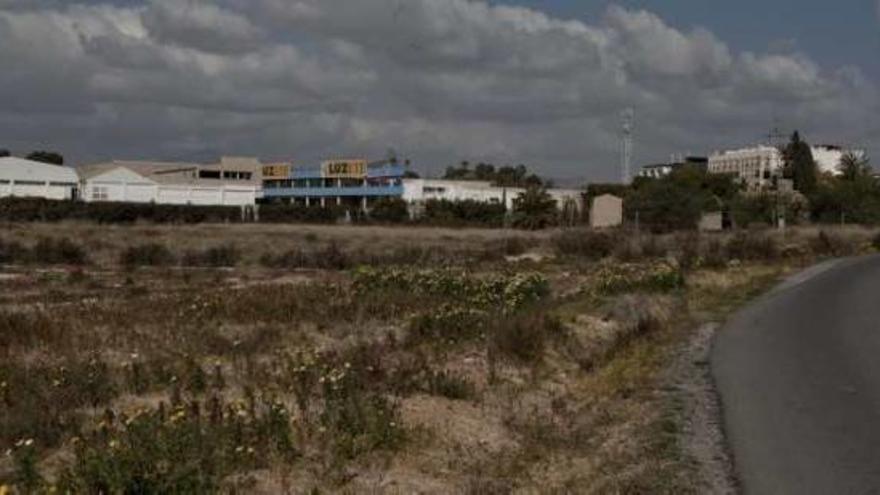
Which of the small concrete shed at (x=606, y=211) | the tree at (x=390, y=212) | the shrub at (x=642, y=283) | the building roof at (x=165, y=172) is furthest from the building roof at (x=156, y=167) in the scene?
the shrub at (x=642, y=283)

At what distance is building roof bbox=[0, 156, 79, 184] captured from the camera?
13662 centimetres

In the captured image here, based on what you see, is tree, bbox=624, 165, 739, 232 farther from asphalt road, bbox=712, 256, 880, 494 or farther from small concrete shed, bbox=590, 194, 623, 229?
asphalt road, bbox=712, 256, 880, 494

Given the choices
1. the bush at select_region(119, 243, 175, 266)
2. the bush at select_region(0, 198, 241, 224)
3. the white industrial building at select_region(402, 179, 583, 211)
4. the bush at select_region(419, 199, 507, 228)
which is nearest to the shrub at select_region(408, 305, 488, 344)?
the bush at select_region(119, 243, 175, 266)

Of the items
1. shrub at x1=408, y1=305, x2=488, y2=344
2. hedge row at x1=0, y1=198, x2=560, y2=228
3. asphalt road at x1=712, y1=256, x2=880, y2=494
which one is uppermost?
hedge row at x1=0, y1=198, x2=560, y2=228

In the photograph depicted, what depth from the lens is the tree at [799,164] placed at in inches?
6314

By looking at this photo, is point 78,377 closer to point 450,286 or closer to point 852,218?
point 450,286

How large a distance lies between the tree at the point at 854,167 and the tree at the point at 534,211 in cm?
4940

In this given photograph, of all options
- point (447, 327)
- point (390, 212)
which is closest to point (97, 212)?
point (390, 212)

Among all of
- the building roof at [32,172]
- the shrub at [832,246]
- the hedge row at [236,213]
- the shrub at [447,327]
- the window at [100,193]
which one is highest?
the building roof at [32,172]

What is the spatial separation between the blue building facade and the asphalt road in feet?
448

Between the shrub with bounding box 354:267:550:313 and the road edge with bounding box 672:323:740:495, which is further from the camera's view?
the shrub with bounding box 354:267:550:313

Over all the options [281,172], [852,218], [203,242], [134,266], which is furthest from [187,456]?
[281,172]

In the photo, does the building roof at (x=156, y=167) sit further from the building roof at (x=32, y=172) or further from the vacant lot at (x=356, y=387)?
the vacant lot at (x=356, y=387)

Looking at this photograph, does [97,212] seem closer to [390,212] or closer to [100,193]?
[390,212]
